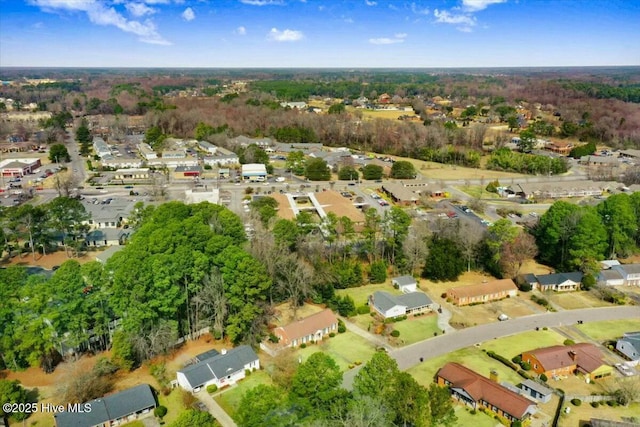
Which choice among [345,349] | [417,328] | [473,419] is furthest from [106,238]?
[473,419]

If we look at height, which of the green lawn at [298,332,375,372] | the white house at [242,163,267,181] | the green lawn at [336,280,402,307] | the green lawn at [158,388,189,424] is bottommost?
the green lawn at [298,332,375,372]

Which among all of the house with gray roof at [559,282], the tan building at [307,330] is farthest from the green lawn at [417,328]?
the house with gray roof at [559,282]

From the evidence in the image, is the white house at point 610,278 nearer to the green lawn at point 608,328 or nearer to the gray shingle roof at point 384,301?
the green lawn at point 608,328

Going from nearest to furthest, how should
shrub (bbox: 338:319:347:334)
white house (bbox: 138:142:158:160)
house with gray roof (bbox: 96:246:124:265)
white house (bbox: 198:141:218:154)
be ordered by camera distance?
1. shrub (bbox: 338:319:347:334)
2. house with gray roof (bbox: 96:246:124:265)
3. white house (bbox: 138:142:158:160)
4. white house (bbox: 198:141:218:154)

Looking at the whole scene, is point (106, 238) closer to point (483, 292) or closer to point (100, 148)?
point (483, 292)

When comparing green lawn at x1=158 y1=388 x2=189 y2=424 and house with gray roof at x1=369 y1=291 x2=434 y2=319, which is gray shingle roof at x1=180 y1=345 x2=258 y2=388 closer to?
green lawn at x1=158 y1=388 x2=189 y2=424

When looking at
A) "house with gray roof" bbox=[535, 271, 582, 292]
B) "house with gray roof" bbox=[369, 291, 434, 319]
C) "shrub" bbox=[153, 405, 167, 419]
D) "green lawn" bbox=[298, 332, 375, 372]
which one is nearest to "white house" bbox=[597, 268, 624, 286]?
"house with gray roof" bbox=[535, 271, 582, 292]

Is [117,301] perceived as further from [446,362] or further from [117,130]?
[117,130]

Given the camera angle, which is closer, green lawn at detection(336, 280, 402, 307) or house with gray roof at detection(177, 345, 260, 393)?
house with gray roof at detection(177, 345, 260, 393)
